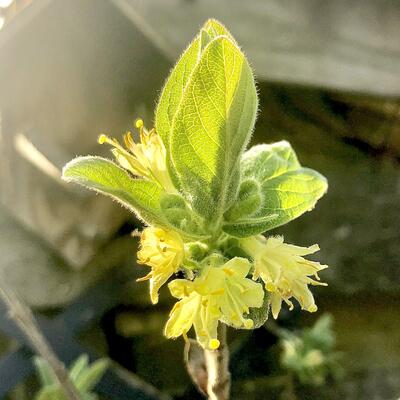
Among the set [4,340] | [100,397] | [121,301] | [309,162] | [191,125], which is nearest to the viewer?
[191,125]

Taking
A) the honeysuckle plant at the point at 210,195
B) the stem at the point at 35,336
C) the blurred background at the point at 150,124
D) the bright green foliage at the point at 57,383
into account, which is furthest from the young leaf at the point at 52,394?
the honeysuckle plant at the point at 210,195

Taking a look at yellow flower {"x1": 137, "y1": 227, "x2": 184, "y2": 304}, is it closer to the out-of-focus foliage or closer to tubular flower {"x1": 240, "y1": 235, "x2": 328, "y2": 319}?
tubular flower {"x1": 240, "y1": 235, "x2": 328, "y2": 319}

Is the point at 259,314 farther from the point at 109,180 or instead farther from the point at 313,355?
the point at 313,355

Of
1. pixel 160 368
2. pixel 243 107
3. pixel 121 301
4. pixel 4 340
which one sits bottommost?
pixel 160 368

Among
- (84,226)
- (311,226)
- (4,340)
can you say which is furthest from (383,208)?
(4,340)

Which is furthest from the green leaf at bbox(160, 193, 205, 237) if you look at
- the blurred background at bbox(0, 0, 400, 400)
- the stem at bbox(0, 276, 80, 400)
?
the blurred background at bbox(0, 0, 400, 400)

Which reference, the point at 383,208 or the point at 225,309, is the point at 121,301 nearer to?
the point at 383,208

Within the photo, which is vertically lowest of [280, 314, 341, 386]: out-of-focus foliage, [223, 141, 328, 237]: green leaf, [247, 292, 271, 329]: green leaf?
[280, 314, 341, 386]: out-of-focus foliage
